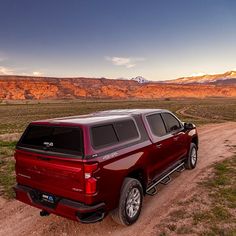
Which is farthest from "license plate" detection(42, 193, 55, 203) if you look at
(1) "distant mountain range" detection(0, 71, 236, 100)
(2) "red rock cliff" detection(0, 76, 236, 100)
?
(1) "distant mountain range" detection(0, 71, 236, 100)

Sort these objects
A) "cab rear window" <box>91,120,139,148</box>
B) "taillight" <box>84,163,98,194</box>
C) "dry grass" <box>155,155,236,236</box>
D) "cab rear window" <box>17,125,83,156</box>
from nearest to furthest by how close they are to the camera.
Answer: "taillight" <box>84,163,98,194</box> → "cab rear window" <box>17,125,83,156</box> → "cab rear window" <box>91,120,139,148</box> → "dry grass" <box>155,155,236,236</box>

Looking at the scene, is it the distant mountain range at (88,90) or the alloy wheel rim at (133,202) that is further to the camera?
the distant mountain range at (88,90)

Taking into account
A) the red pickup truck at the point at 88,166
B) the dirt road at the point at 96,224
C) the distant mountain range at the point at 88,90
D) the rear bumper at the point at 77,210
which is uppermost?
the red pickup truck at the point at 88,166

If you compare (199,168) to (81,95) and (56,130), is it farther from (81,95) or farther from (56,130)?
(81,95)

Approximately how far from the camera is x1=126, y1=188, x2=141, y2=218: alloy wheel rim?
529 cm

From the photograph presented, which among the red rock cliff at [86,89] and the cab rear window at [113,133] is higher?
the cab rear window at [113,133]

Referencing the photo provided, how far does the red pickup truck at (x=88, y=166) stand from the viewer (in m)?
4.54

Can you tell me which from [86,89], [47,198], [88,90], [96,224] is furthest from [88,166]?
[86,89]

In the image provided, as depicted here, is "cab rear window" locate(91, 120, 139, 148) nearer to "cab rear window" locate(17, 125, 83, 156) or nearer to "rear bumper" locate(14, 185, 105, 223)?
"cab rear window" locate(17, 125, 83, 156)

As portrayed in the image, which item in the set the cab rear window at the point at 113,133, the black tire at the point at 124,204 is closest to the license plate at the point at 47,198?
the black tire at the point at 124,204

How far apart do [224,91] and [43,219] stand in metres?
159

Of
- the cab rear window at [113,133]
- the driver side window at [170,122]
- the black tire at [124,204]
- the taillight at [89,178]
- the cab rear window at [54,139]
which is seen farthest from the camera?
the driver side window at [170,122]

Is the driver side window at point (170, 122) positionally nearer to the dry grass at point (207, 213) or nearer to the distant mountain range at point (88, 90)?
the dry grass at point (207, 213)

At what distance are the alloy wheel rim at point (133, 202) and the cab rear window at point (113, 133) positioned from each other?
1008mm
